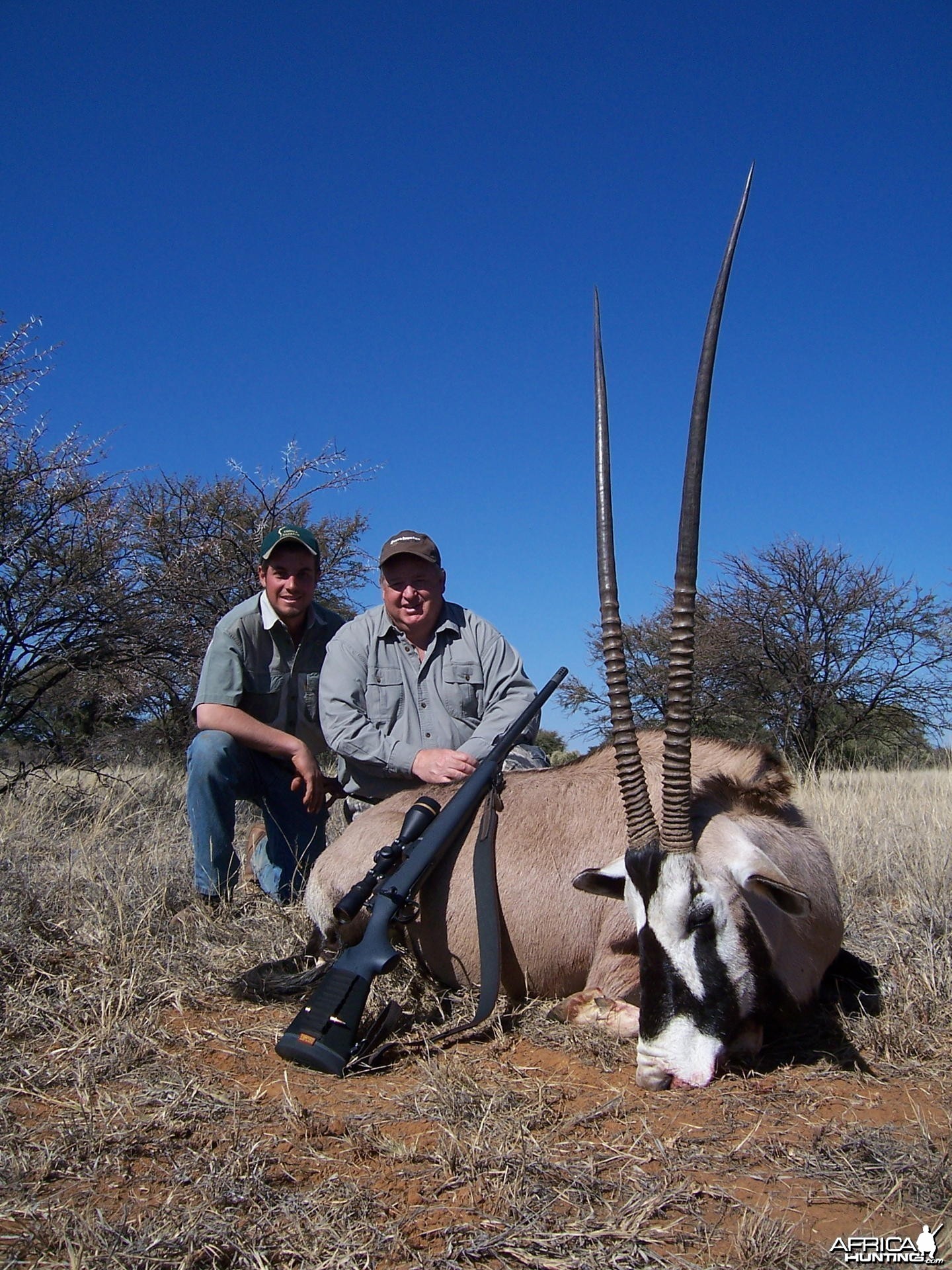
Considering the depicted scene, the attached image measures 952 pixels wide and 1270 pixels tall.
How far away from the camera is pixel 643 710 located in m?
12.7

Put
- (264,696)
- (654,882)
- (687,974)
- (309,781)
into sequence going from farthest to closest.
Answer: (264,696) < (309,781) < (654,882) < (687,974)

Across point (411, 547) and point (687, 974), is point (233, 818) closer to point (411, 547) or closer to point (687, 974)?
point (411, 547)

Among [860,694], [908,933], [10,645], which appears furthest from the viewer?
[860,694]

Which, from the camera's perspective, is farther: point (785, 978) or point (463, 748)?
point (463, 748)

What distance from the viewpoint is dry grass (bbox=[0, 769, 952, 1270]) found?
1828 mm

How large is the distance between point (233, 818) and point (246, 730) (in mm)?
450

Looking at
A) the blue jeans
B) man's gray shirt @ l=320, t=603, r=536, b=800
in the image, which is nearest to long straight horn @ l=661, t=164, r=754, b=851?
man's gray shirt @ l=320, t=603, r=536, b=800

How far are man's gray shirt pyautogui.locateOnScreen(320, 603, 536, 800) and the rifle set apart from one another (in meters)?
0.69

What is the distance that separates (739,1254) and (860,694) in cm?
1104

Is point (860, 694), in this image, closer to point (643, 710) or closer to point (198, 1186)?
point (643, 710)

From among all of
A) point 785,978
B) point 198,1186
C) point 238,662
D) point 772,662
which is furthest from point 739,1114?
point 772,662

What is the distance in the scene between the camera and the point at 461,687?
4.57 meters

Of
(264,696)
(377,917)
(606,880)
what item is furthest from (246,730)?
(606,880)

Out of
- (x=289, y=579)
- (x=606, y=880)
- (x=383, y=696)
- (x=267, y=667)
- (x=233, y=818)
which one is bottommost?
(x=606, y=880)
